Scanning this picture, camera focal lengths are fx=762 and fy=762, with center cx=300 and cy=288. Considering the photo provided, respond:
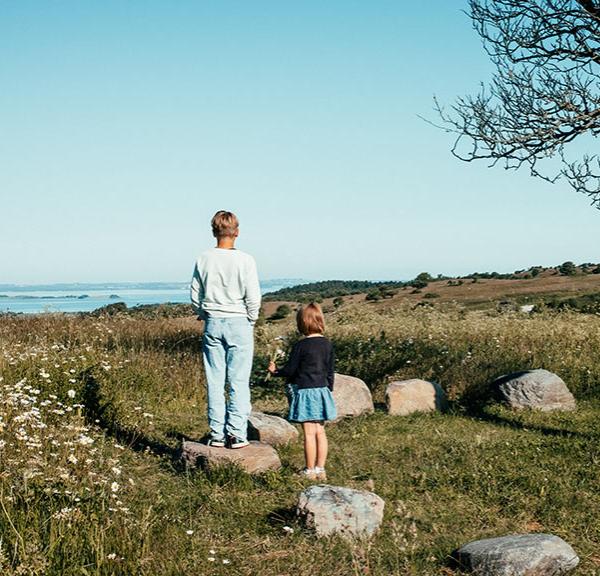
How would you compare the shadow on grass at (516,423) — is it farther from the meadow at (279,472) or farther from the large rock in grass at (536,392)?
the large rock in grass at (536,392)

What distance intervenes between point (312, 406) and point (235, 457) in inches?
37.6

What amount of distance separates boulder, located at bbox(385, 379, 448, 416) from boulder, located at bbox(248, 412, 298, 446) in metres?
2.24

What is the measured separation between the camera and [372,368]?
46.1 feet

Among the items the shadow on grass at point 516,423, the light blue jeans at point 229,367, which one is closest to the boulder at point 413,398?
the shadow on grass at point 516,423

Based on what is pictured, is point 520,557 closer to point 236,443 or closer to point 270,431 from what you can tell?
point 236,443

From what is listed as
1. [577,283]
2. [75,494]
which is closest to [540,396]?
[75,494]

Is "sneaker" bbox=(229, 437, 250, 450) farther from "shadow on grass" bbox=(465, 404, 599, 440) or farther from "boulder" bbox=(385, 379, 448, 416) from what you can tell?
"shadow on grass" bbox=(465, 404, 599, 440)

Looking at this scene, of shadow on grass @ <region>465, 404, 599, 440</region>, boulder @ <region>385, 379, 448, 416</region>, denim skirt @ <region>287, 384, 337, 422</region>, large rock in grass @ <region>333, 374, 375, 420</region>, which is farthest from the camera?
boulder @ <region>385, 379, 448, 416</region>

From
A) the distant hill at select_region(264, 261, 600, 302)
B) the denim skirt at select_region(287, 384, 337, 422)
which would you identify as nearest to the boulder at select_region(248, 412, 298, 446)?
the denim skirt at select_region(287, 384, 337, 422)

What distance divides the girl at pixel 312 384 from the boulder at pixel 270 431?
1767 millimetres

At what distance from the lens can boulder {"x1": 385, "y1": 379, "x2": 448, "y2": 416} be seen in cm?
1155

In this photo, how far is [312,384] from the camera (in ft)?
25.2

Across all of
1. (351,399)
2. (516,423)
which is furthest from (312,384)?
(516,423)

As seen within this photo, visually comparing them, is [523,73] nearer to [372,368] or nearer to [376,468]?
[372,368]
